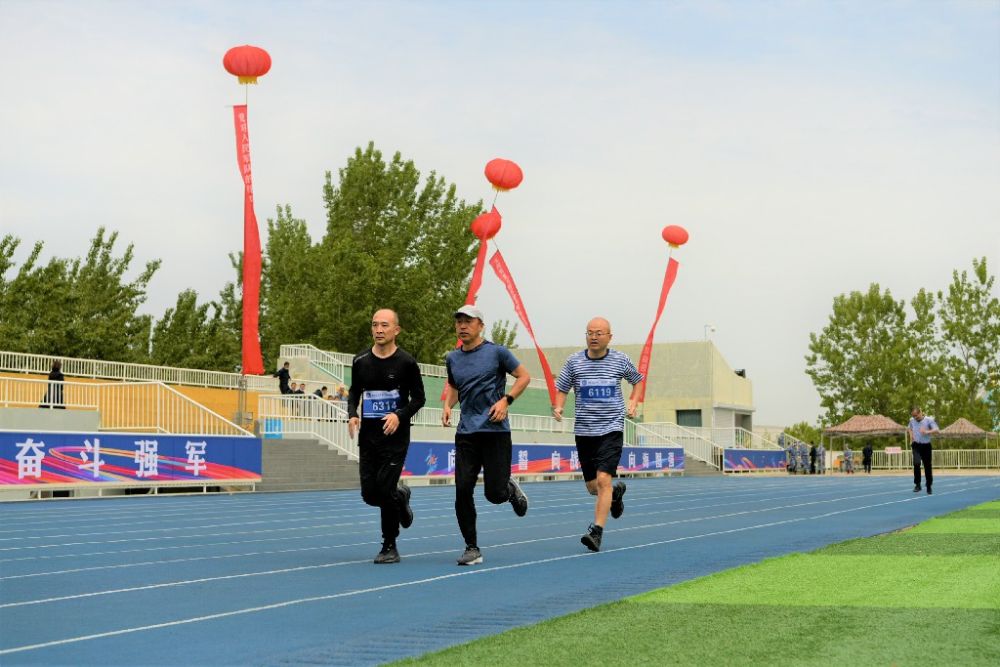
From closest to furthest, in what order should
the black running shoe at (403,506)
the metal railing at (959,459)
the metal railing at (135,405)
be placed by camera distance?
1. the black running shoe at (403,506)
2. the metal railing at (135,405)
3. the metal railing at (959,459)

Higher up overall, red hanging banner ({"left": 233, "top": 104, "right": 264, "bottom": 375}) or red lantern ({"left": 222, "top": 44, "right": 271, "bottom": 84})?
red lantern ({"left": 222, "top": 44, "right": 271, "bottom": 84})

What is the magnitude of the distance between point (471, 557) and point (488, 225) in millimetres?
28848

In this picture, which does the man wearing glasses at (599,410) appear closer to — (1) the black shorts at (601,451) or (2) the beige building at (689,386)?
(1) the black shorts at (601,451)

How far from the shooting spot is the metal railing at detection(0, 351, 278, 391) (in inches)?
1345

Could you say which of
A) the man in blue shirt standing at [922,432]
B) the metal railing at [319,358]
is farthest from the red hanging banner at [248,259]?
the metal railing at [319,358]

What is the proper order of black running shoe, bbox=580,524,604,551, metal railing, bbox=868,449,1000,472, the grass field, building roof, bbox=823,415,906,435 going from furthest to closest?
metal railing, bbox=868,449,1000,472 < building roof, bbox=823,415,906,435 < black running shoe, bbox=580,524,604,551 < the grass field

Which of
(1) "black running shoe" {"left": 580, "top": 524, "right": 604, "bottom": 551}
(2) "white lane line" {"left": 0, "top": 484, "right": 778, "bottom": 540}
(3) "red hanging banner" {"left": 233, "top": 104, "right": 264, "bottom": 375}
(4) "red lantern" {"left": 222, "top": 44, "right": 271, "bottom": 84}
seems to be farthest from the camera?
(3) "red hanging banner" {"left": 233, "top": 104, "right": 264, "bottom": 375}

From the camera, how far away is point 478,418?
36.1 feet

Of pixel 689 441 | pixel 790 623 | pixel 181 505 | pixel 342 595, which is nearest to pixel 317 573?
pixel 342 595

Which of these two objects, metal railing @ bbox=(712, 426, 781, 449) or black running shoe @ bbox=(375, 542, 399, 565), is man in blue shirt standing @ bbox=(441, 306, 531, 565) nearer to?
black running shoe @ bbox=(375, 542, 399, 565)

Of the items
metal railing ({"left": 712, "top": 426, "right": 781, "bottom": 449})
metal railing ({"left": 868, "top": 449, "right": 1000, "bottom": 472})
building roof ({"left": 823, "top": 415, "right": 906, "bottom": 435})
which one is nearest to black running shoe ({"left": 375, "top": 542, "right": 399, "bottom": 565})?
metal railing ({"left": 712, "top": 426, "right": 781, "bottom": 449})

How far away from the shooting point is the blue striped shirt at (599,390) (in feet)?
39.7

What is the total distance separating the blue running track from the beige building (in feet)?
200

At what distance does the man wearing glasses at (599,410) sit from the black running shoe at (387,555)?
5.90ft
